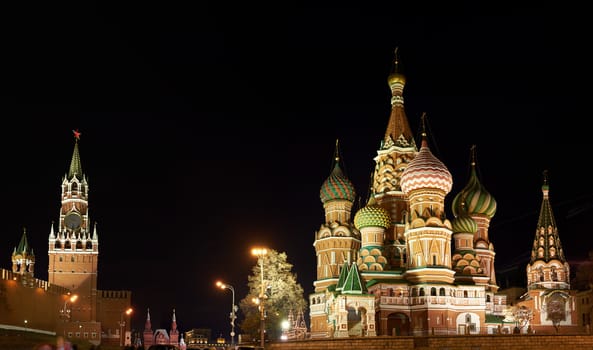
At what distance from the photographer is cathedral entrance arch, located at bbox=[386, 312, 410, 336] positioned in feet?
180

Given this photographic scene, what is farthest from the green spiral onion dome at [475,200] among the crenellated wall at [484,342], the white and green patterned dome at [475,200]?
the crenellated wall at [484,342]

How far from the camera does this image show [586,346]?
114 ft

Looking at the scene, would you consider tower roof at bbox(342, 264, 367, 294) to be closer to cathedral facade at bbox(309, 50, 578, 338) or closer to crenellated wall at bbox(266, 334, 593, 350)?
cathedral facade at bbox(309, 50, 578, 338)

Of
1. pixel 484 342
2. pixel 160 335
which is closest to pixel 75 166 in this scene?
pixel 160 335

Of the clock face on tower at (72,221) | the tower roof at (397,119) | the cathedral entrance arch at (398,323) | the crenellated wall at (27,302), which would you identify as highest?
the tower roof at (397,119)

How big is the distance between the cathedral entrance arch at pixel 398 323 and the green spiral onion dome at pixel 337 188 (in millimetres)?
12097

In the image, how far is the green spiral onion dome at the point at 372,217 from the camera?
2331 inches

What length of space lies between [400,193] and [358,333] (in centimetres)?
1470

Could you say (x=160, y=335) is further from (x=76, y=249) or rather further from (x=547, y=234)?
(x=547, y=234)

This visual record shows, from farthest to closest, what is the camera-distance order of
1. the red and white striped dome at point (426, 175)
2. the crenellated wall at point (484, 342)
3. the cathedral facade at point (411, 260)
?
the red and white striped dome at point (426, 175) → the cathedral facade at point (411, 260) → the crenellated wall at point (484, 342)

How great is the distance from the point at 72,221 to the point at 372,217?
5837 cm

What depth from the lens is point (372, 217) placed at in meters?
59.4

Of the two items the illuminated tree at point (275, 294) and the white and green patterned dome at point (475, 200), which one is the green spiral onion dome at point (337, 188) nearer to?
the illuminated tree at point (275, 294)

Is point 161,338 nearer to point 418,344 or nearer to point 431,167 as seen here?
point 431,167
